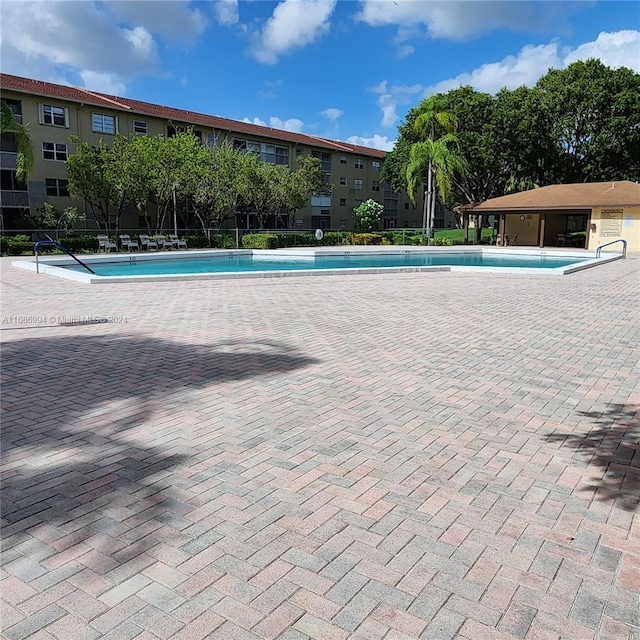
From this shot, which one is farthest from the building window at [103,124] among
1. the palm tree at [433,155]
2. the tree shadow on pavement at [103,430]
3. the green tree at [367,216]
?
the tree shadow on pavement at [103,430]

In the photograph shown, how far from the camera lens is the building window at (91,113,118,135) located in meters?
34.5

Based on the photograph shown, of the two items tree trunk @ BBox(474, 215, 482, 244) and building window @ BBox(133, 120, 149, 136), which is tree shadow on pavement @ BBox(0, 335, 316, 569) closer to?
building window @ BBox(133, 120, 149, 136)

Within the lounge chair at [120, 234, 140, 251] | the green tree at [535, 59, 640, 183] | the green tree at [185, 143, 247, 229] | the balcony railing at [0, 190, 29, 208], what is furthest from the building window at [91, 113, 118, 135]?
the green tree at [535, 59, 640, 183]

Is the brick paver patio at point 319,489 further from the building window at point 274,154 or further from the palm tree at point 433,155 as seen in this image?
the building window at point 274,154

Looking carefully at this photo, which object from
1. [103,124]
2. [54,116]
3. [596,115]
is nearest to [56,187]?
[54,116]

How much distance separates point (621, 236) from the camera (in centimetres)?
3123

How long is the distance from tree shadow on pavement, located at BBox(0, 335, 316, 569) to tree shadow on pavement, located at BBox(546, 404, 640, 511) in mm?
2624

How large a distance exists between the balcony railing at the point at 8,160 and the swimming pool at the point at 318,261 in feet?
42.7

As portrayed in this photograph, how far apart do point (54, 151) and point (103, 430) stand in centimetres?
3438

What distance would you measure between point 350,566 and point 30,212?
116ft

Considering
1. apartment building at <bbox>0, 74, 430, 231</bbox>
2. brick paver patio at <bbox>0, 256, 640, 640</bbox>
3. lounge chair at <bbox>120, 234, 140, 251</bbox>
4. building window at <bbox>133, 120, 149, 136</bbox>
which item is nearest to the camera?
brick paver patio at <bbox>0, 256, 640, 640</bbox>

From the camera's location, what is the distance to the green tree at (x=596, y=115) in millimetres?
36062

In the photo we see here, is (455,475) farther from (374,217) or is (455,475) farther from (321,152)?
(321,152)

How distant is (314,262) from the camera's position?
26.5 m
